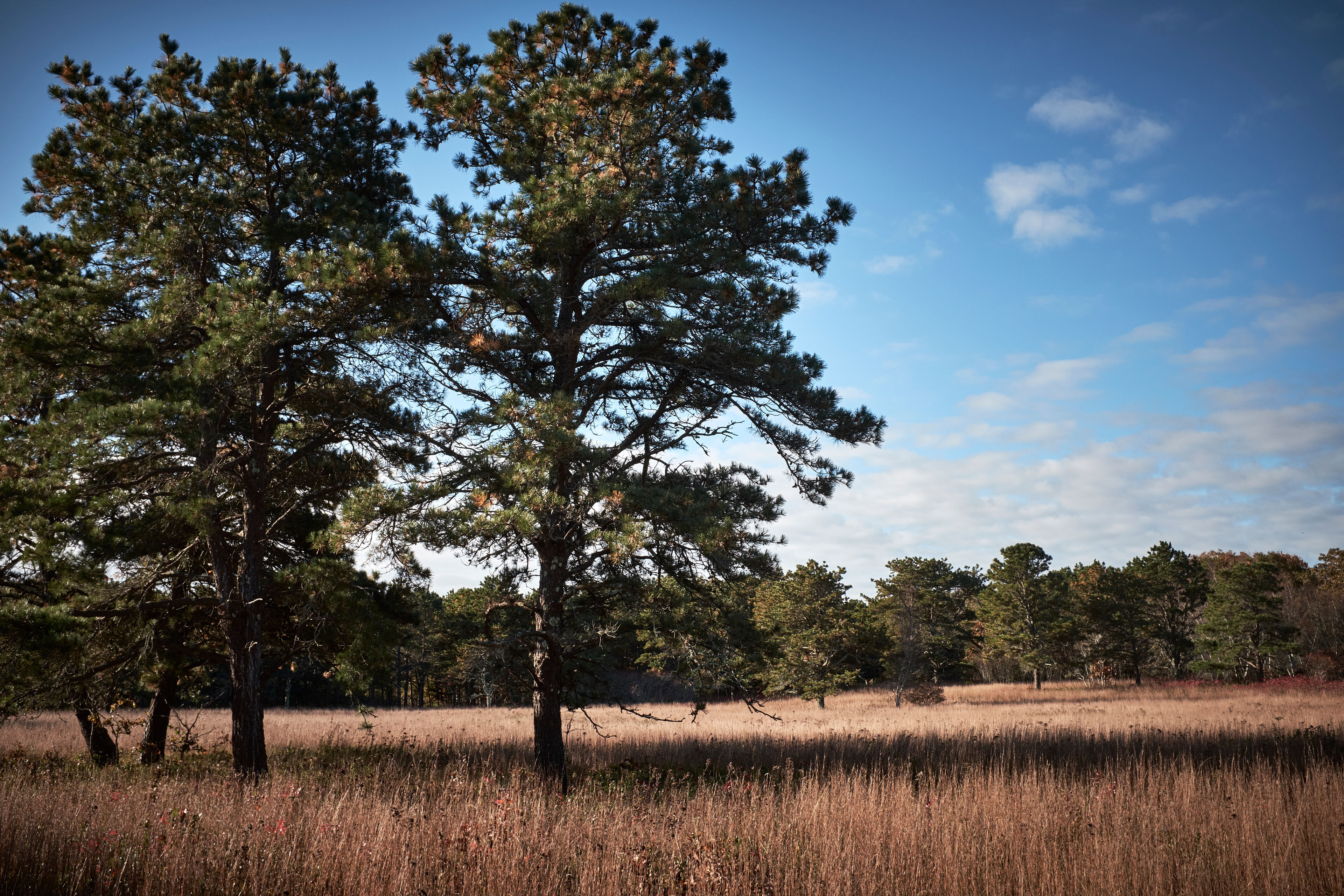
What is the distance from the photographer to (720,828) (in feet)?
18.6

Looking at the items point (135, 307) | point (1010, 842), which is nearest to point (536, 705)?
point (1010, 842)

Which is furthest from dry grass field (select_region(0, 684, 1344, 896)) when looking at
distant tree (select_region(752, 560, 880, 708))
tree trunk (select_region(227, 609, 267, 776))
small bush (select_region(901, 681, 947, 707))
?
small bush (select_region(901, 681, 947, 707))

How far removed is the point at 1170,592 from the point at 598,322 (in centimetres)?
Answer: 4220

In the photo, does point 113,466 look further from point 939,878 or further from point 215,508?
point 939,878

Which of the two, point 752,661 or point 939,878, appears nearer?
point 939,878

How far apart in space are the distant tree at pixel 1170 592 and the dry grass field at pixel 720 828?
103 ft

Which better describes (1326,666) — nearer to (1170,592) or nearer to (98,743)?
(1170,592)

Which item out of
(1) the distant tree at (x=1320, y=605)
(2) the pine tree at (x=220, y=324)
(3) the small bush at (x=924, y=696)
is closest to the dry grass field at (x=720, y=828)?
(2) the pine tree at (x=220, y=324)

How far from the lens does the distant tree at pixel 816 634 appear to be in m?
29.8

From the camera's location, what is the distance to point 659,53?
952cm

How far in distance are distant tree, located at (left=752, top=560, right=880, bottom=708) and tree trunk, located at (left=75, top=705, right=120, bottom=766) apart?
2259cm

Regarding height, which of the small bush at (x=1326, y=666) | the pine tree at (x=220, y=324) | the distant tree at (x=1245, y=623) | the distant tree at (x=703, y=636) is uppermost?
the pine tree at (x=220, y=324)

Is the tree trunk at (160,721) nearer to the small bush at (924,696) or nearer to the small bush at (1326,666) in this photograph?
the small bush at (924,696)

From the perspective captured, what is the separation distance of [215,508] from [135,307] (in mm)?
3927
